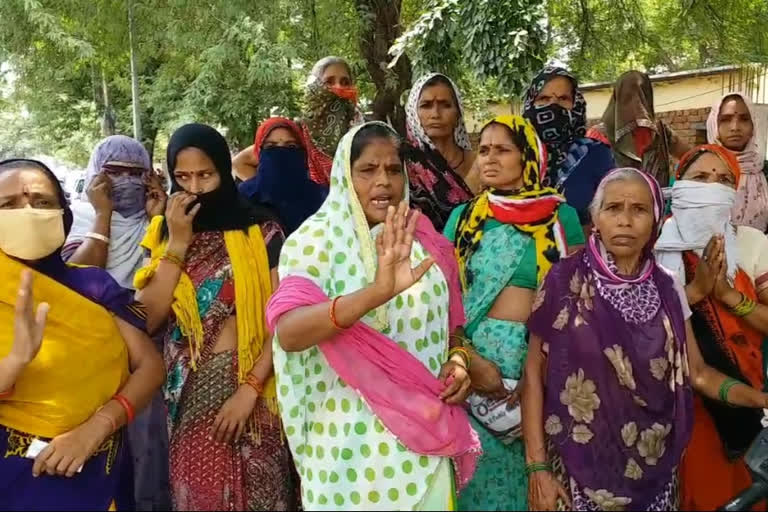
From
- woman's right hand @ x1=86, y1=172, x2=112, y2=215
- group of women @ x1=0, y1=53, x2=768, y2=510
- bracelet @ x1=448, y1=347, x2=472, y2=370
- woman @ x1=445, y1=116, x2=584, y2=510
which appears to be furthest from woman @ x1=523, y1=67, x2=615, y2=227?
woman's right hand @ x1=86, y1=172, x2=112, y2=215

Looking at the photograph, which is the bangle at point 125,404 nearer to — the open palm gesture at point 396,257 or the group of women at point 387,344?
the group of women at point 387,344

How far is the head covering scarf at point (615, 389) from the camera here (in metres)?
2.28

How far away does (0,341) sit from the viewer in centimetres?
222

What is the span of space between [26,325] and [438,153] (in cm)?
224

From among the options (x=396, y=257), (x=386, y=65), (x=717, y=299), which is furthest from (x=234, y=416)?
(x=386, y=65)

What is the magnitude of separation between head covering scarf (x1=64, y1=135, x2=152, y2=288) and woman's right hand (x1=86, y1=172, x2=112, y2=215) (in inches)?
3.0

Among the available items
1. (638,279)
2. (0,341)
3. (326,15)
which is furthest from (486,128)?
(326,15)

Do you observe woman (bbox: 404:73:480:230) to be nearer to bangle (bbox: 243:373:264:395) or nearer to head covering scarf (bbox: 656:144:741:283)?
head covering scarf (bbox: 656:144:741:283)

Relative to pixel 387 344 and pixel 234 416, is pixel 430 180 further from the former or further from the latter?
pixel 387 344

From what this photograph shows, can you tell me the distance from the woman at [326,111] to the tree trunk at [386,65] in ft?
10.2

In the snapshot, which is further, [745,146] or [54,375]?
[745,146]

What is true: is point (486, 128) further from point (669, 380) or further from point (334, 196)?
point (669, 380)

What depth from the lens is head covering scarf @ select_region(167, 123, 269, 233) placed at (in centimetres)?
268

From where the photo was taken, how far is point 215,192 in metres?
2.69
